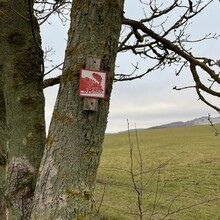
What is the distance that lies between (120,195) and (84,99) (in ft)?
34.6

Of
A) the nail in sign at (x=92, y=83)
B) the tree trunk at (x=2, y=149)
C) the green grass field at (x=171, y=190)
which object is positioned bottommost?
the green grass field at (x=171, y=190)

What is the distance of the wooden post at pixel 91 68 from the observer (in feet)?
5.11

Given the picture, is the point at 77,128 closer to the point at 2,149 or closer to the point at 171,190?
the point at 2,149

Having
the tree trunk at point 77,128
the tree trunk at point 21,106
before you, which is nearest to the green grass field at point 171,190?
the tree trunk at point 21,106

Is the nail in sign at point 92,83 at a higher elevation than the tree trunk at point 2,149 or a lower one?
higher

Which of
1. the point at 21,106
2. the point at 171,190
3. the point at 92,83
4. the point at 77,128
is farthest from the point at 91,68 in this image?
the point at 171,190

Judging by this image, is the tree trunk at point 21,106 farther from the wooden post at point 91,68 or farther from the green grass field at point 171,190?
the green grass field at point 171,190

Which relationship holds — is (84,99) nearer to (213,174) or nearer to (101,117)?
(101,117)

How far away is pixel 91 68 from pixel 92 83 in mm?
75

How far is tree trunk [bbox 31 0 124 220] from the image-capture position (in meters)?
1.49

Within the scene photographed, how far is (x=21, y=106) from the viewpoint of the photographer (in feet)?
7.85

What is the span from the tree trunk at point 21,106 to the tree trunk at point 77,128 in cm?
62

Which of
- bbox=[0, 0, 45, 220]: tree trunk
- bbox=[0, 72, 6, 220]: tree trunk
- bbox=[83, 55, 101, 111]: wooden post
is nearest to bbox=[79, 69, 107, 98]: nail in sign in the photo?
bbox=[83, 55, 101, 111]: wooden post

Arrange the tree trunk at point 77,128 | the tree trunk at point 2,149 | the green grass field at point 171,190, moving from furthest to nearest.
A: 1. the green grass field at point 171,190
2. the tree trunk at point 2,149
3. the tree trunk at point 77,128
